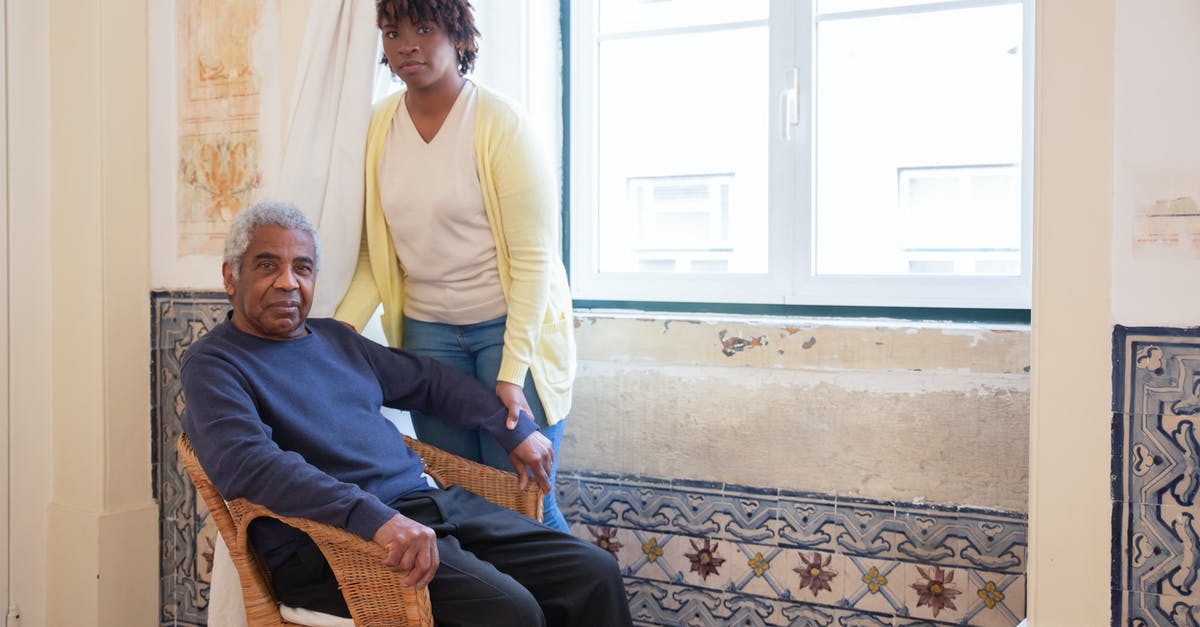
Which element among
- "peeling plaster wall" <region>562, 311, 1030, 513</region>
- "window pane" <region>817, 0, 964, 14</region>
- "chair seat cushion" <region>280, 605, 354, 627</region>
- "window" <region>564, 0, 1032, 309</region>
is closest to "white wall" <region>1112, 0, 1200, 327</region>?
"peeling plaster wall" <region>562, 311, 1030, 513</region>

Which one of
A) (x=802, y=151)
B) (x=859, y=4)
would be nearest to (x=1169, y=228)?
(x=802, y=151)

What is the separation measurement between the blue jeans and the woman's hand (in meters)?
0.09

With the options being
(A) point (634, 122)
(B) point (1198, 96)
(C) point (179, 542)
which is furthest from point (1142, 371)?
(C) point (179, 542)

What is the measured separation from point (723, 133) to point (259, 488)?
5.54 ft

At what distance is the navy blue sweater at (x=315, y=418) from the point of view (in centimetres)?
182

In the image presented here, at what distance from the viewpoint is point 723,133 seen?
9.58 ft

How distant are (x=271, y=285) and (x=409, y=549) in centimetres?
65

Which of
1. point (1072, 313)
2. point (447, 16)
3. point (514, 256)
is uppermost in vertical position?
point (447, 16)

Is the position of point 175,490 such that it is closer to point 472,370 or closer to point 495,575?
point 472,370

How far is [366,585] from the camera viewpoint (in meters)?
1.81

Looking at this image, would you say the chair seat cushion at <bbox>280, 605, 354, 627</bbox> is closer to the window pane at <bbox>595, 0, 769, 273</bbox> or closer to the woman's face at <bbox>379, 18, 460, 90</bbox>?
the woman's face at <bbox>379, 18, 460, 90</bbox>

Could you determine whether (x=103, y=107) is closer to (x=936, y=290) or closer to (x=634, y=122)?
(x=634, y=122)

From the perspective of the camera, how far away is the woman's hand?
7.34 feet

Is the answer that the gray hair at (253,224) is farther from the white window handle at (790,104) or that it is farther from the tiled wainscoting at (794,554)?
the white window handle at (790,104)
